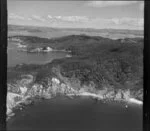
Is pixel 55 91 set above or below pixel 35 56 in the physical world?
below

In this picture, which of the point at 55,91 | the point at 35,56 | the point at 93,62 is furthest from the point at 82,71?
the point at 35,56

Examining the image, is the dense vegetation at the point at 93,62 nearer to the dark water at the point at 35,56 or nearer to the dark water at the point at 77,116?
the dark water at the point at 35,56

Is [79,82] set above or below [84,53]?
below

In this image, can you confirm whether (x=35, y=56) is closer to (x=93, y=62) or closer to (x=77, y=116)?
(x=93, y=62)

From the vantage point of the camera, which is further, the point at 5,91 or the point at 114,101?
the point at 114,101

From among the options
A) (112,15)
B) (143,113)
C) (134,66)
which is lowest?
(143,113)

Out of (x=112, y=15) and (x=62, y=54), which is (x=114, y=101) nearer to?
(x=62, y=54)

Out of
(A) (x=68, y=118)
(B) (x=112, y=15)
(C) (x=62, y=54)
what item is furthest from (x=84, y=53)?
(A) (x=68, y=118)

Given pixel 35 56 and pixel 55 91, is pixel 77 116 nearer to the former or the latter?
pixel 55 91

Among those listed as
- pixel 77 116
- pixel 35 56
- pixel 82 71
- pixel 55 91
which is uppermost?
pixel 35 56

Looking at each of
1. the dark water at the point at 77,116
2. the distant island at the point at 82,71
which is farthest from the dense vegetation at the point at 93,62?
the dark water at the point at 77,116
